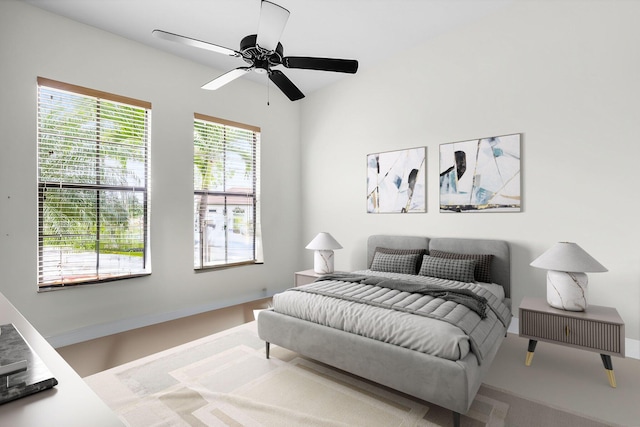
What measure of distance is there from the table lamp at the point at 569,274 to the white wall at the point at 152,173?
Answer: 136 inches

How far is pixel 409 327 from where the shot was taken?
2.08m

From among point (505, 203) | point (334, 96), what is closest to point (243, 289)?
point (334, 96)

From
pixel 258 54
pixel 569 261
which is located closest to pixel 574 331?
pixel 569 261

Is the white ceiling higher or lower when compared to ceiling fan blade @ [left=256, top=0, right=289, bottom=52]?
higher

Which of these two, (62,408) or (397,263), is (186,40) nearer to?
(62,408)

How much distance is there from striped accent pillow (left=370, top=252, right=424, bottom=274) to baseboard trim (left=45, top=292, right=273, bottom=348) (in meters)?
2.00

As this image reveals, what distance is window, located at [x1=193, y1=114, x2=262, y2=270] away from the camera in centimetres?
415

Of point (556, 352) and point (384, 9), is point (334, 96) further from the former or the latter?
point (556, 352)

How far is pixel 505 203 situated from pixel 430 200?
802mm

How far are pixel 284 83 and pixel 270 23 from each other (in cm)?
71

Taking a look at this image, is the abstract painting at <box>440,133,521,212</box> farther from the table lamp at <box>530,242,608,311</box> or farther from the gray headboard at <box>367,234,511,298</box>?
the table lamp at <box>530,242,608,311</box>

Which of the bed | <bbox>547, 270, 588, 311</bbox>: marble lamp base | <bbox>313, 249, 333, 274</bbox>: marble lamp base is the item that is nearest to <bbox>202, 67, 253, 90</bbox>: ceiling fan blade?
the bed

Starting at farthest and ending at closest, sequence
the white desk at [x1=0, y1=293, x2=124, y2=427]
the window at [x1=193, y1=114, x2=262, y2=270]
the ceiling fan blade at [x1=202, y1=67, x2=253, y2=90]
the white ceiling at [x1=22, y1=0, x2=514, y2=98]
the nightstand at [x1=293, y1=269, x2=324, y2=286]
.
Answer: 1. the window at [x1=193, y1=114, x2=262, y2=270]
2. the nightstand at [x1=293, y1=269, x2=324, y2=286]
3. the white ceiling at [x1=22, y1=0, x2=514, y2=98]
4. the ceiling fan blade at [x1=202, y1=67, x2=253, y2=90]
5. the white desk at [x1=0, y1=293, x2=124, y2=427]

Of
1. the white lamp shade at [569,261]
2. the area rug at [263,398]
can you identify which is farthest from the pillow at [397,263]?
the area rug at [263,398]
